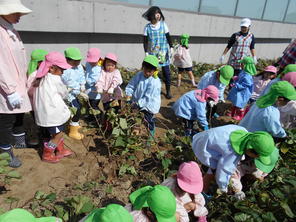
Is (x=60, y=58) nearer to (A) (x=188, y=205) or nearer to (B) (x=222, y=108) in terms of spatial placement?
(A) (x=188, y=205)

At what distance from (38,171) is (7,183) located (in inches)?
14.0

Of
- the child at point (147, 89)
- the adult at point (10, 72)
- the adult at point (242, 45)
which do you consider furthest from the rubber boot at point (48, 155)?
the adult at point (242, 45)

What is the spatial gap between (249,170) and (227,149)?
530mm

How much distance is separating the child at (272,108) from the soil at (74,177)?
138 cm

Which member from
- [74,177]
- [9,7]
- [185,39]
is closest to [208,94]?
[74,177]

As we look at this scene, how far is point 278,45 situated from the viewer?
1224 cm

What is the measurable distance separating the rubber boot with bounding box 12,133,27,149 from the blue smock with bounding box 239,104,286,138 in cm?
271

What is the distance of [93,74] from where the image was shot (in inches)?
145

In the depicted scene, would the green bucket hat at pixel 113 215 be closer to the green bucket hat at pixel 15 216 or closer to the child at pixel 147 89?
the green bucket hat at pixel 15 216

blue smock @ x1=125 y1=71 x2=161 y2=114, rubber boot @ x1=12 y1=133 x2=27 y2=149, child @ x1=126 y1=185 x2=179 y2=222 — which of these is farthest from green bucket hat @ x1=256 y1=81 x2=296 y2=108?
rubber boot @ x1=12 y1=133 x2=27 y2=149

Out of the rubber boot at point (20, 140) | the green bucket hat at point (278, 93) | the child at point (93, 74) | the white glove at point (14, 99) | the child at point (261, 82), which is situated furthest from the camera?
the child at point (261, 82)

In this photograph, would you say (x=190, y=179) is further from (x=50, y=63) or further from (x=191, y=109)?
(x=191, y=109)

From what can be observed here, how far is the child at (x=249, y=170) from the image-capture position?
8.13 ft

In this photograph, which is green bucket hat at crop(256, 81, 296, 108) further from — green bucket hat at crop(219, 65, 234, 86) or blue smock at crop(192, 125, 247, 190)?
green bucket hat at crop(219, 65, 234, 86)
